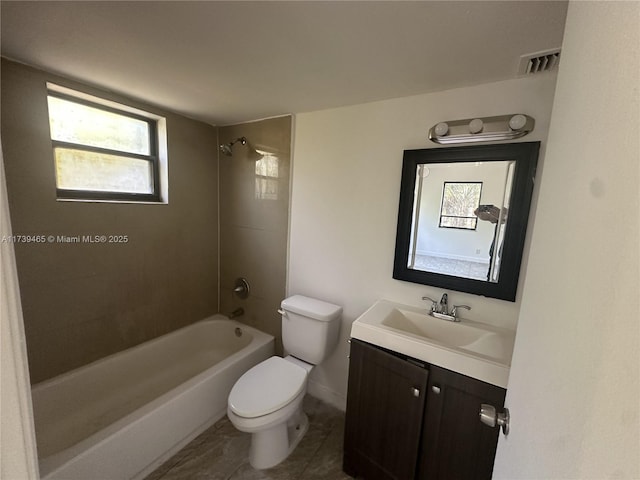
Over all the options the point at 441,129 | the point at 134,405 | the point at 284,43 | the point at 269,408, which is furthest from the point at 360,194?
the point at 134,405

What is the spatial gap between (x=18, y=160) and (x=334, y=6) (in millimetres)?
1800

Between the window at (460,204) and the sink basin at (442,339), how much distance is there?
55 cm

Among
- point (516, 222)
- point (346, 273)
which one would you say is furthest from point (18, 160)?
point (516, 222)

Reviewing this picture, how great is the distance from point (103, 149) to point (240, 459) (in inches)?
87.8

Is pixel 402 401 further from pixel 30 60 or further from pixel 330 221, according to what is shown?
pixel 30 60

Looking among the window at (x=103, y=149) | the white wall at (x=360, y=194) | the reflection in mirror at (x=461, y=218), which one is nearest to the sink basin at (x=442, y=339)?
the white wall at (x=360, y=194)

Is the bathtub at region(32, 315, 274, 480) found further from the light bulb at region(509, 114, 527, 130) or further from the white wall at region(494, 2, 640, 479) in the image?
the light bulb at region(509, 114, 527, 130)

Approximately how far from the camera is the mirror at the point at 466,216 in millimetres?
1326

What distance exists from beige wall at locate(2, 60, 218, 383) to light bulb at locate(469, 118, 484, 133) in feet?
6.81

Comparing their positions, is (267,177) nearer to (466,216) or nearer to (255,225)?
(255,225)

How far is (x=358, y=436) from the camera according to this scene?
1.45 m

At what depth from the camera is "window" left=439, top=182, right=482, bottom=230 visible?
144cm

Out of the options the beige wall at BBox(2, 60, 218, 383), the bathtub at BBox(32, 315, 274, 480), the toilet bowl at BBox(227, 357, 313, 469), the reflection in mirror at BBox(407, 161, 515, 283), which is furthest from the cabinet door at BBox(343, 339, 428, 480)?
the beige wall at BBox(2, 60, 218, 383)

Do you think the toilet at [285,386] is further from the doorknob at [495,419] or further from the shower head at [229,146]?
the shower head at [229,146]
